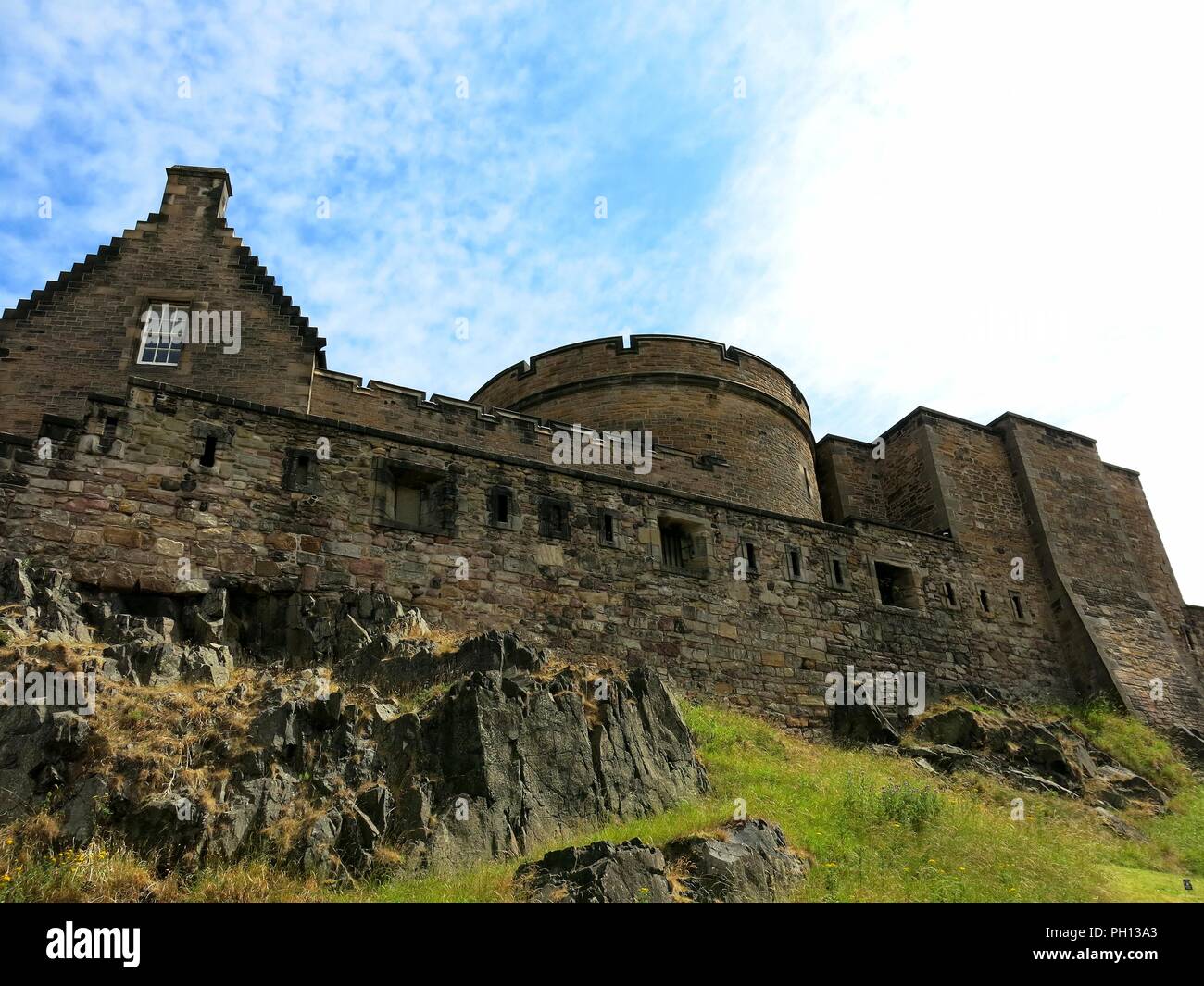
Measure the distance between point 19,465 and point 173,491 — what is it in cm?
165

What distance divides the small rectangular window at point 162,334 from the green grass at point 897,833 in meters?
9.11

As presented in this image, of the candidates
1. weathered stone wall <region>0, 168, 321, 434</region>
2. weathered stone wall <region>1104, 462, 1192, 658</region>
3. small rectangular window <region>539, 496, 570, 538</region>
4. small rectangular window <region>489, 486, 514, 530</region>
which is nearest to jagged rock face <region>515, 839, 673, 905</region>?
small rectangular window <region>489, 486, 514, 530</region>

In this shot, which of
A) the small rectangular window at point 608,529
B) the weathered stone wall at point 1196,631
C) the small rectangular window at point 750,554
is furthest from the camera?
the weathered stone wall at point 1196,631

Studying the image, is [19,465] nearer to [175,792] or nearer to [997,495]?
[175,792]

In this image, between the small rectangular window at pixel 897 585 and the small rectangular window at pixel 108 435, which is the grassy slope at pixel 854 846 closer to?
the small rectangular window at pixel 897 585

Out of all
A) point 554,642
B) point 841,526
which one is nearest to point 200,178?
point 554,642

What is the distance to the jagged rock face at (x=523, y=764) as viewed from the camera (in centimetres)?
852

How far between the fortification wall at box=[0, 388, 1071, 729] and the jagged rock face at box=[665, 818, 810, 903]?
5.35 meters

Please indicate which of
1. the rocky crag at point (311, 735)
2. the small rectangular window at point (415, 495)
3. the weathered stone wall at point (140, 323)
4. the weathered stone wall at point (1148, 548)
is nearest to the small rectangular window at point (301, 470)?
the small rectangular window at point (415, 495)

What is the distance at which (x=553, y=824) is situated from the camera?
29.5 ft

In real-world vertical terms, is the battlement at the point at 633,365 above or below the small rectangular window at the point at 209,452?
above

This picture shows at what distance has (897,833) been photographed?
965 cm
